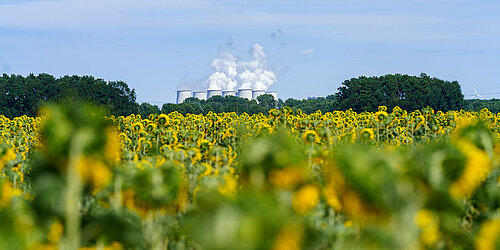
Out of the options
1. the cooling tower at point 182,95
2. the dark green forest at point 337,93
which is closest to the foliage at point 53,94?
the dark green forest at point 337,93

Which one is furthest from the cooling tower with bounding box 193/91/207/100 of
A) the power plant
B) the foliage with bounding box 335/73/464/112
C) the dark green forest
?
the foliage with bounding box 335/73/464/112

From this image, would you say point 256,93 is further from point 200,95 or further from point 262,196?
point 262,196

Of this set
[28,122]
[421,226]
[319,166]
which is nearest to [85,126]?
[421,226]

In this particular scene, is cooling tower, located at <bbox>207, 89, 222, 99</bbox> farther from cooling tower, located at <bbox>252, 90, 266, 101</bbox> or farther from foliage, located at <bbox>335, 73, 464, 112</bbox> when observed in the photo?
foliage, located at <bbox>335, 73, 464, 112</bbox>

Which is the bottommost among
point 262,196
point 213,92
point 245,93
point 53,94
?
point 262,196

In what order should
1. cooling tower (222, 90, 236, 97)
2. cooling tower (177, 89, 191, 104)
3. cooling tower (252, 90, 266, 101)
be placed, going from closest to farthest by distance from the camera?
1. cooling tower (177, 89, 191, 104)
2. cooling tower (252, 90, 266, 101)
3. cooling tower (222, 90, 236, 97)

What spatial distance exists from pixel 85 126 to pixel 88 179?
733 mm

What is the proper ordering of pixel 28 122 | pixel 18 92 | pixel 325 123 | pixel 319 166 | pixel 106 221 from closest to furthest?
pixel 106 221 → pixel 319 166 → pixel 325 123 → pixel 28 122 → pixel 18 92

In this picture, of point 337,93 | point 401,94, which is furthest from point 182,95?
point 401,94

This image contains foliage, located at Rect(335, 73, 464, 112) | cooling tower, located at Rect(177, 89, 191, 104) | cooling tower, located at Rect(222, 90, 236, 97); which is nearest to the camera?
foliage, located at Rect(335, 73, 464, 112)

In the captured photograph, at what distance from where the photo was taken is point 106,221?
7.70m

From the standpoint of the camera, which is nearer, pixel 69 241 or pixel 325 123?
pixel 69 241

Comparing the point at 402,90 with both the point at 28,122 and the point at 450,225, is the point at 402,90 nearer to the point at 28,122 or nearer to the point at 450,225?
the point at 28,122

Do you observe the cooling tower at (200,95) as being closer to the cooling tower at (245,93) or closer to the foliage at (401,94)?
the cooling tower at (245,93)
